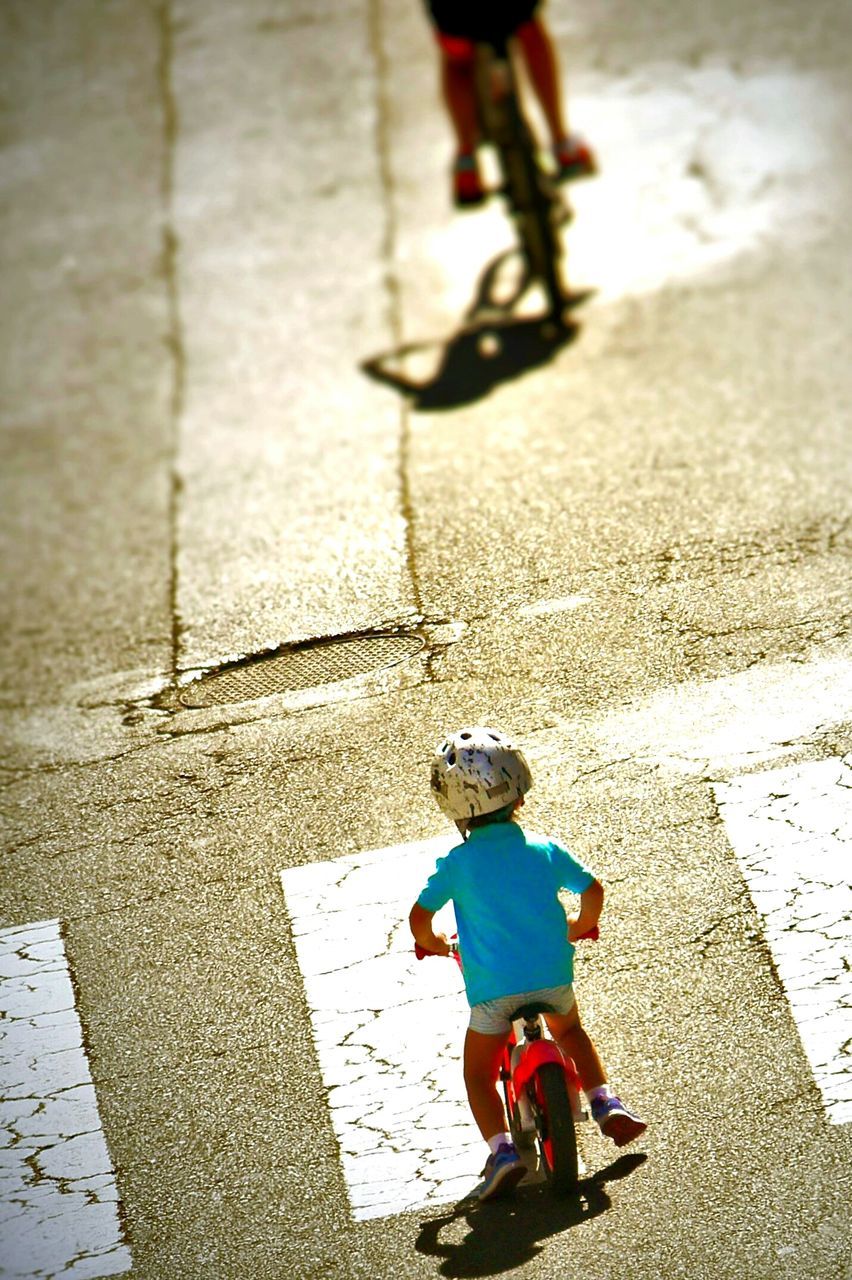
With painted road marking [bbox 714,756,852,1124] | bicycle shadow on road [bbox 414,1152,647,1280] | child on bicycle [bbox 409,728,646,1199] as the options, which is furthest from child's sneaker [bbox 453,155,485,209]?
bicycle shadow on road [bbox 414,1152,647,1280]

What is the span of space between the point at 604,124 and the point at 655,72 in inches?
31.2

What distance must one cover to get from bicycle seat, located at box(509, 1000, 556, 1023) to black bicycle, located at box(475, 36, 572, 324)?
5.87m

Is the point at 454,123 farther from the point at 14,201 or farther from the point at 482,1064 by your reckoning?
the point at 482,1064

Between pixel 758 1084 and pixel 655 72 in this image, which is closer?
pixel 758 1084

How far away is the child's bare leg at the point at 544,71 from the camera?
10188mm

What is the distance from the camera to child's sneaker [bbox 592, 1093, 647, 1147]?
458cm

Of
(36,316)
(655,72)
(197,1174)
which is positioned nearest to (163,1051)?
(197,1174)

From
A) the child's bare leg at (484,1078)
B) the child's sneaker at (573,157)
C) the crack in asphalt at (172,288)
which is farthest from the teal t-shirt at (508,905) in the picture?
the child's sneaker at (573,157)

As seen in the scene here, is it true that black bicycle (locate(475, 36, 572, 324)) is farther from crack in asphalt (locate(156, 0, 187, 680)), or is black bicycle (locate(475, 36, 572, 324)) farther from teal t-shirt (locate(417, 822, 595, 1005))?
teal t-shirt (locate(417, 822, 595, 1005))

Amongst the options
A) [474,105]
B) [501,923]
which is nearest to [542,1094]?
[501,923]

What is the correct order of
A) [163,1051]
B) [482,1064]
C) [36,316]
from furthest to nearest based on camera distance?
[36,316] < [163,1051] < [482,1064]

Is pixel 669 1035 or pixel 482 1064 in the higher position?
pixel 482 1064

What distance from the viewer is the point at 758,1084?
4.93 meters

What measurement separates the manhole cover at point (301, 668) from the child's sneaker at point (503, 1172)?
272 cm
